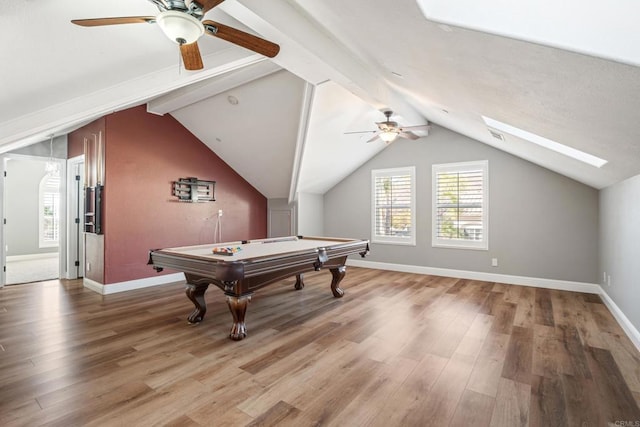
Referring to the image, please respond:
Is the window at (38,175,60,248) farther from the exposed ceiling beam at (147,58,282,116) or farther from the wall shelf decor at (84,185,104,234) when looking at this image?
the exposed ceiling beam at (147,58,282,116)

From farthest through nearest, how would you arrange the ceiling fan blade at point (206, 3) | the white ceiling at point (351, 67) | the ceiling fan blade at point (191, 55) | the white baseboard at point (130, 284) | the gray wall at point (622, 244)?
the white baseboard at point (130, 284)
the gray wall at point (622, 244)
the ceiling fan blade at point (191, 55)
the ceiling fan blade at point (206, 3)
the white ceiling at point (351, 67)

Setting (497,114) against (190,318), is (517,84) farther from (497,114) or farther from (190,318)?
(190,318)

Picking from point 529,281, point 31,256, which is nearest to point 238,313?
point 529,281

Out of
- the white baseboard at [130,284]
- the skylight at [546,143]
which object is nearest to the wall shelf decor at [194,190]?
the white baseboard at [130,284]

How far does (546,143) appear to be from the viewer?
135 inches

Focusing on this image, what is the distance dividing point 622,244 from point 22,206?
1163 cm

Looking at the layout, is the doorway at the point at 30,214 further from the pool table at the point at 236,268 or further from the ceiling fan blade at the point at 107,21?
the ceiling fan blade at the point at 107,21

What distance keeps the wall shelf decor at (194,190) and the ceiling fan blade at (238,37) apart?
3.72m

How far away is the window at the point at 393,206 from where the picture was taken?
621cm

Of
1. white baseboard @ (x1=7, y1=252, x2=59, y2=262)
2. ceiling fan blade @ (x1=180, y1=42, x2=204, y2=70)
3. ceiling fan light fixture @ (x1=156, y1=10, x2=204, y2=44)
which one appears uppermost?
ceiling fan blade @ (x1=180, y1=42, x2=204, y2=70)

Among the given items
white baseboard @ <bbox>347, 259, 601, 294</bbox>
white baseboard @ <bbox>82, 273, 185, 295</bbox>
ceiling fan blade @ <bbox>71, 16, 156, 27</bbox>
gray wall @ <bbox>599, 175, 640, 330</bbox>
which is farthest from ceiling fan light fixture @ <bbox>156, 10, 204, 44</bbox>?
white baseboard @ <bbox>347, 259, 601, 294</bbox>

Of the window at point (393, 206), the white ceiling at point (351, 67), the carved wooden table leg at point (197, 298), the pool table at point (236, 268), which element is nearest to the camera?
the white ceiling at point (351, 67)

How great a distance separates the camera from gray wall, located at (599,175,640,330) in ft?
9.27

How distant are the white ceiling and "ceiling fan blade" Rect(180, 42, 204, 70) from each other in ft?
1.62
